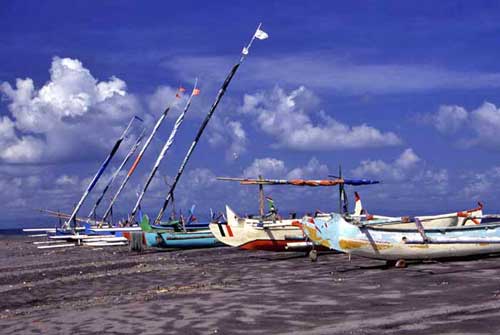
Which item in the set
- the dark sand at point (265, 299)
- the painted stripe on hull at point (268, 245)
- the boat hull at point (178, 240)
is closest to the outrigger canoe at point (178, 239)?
the boat hull at point (178, 240)

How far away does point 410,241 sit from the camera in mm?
25469

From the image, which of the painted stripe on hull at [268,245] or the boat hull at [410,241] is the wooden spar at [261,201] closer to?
the painted stripe on hull at [268,245]

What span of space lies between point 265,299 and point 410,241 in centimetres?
791

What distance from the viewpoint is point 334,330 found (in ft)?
47.5

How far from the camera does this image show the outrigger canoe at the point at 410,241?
26000 mm

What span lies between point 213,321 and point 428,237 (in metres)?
12.1

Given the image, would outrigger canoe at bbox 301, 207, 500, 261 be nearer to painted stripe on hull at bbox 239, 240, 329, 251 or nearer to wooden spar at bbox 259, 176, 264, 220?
painted stripe on hull at bbox 239, 240, 329, 251

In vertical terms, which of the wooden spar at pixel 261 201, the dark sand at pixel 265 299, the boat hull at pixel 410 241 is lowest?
the dark sand at pixel 265 299

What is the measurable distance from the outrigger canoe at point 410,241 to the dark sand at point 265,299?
488mm

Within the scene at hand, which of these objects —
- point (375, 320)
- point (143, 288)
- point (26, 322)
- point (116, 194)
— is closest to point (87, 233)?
point (116, 194)

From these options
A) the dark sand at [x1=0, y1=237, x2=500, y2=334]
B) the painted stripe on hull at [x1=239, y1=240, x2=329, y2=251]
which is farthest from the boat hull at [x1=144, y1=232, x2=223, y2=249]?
the dark sand at [x1=0, y1=237, x2=500, y2=334]

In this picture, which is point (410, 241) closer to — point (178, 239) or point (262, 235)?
point (262, 235)

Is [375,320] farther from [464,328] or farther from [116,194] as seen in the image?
[116,194]

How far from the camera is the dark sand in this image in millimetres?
15375
